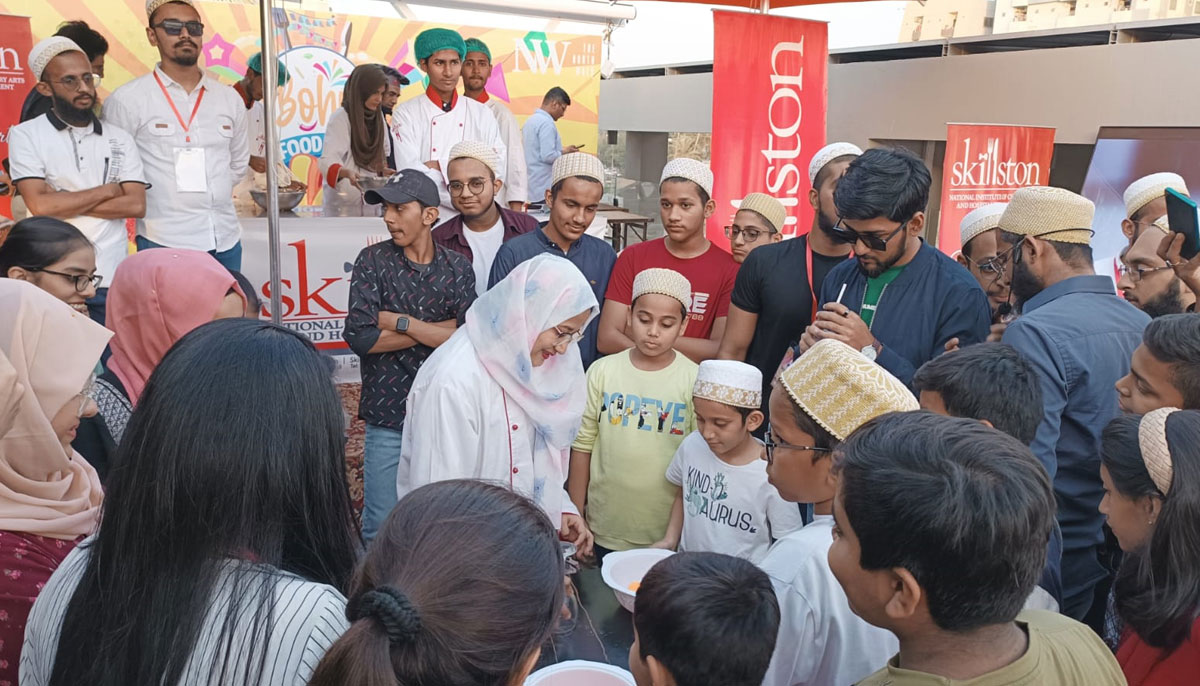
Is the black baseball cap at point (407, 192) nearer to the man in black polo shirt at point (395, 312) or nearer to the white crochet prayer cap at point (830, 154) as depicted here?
the man in black polo shirt at point (395, 312)

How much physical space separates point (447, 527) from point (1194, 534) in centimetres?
125

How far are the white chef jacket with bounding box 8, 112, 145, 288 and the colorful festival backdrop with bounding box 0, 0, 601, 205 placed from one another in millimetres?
3144

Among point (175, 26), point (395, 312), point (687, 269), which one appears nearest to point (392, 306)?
point (395, 312)

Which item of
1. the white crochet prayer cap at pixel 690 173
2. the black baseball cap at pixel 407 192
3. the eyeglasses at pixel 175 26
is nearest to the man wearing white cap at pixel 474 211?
the black baseball cap at pixel 407 192

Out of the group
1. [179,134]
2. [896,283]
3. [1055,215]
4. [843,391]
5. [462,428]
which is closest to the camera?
[843,391]

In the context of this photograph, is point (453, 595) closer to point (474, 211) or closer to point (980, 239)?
point (474, 211)

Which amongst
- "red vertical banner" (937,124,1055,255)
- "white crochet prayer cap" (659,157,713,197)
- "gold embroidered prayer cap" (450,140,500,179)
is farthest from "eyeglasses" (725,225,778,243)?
"red vertical banner" (937,124,1055,255)

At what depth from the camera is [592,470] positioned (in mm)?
2795

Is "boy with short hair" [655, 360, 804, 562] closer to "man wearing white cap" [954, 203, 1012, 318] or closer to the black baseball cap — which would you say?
the black baseball cap

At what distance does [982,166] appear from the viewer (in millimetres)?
6742

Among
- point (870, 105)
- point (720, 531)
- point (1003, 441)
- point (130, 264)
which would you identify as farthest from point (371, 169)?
point (870, 105)

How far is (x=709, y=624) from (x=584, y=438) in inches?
59.4

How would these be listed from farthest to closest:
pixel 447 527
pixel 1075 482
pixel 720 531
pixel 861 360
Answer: pixel 720 531 < pixel 1075 482 < pixel 861 360 < pixel 447 527

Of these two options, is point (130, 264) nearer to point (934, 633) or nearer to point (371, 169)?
point (934, 633)
